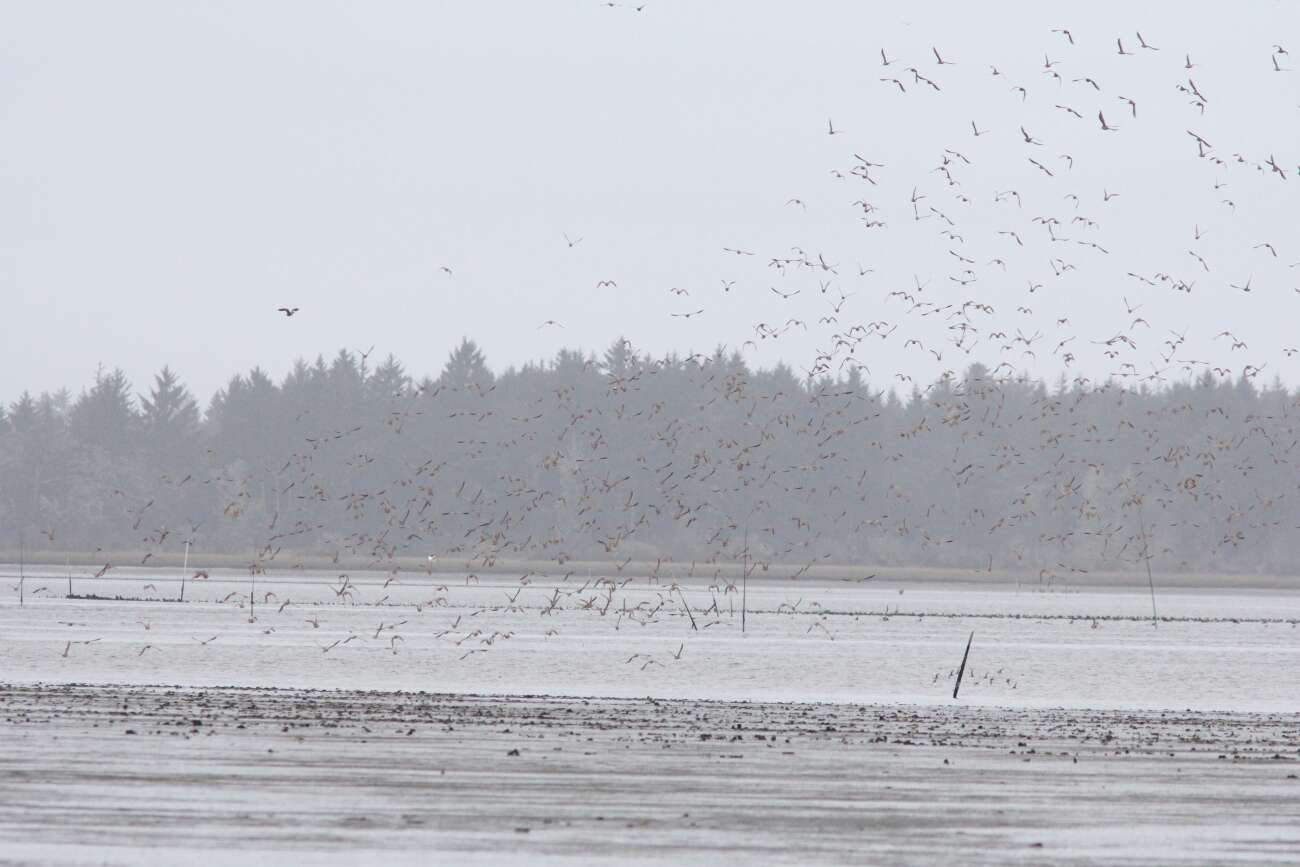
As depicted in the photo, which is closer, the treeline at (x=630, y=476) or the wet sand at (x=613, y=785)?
the wet sand at (x=613, y=785)

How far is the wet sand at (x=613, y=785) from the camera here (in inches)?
597

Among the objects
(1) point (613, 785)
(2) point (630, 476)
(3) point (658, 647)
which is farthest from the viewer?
(2) point (630, 476)

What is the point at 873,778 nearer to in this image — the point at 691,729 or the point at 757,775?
the point at 757,775

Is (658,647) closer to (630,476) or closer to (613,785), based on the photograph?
(613,785)

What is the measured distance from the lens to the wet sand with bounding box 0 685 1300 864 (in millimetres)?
15164

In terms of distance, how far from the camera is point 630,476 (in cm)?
13088

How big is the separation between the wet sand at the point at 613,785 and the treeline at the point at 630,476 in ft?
316

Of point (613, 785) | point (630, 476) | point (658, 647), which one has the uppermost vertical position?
point (630, 476)

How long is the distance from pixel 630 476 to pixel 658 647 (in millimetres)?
84419

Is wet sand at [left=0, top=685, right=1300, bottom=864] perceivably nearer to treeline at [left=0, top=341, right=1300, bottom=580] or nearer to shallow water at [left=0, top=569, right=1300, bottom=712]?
shallow water at [left=0, top=569, right=1300, bottom=712]

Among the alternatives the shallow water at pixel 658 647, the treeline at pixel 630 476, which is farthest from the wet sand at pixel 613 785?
the treeline at pixel 630 476

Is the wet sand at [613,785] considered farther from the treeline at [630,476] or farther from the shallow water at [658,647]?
the treeline at [630,476]

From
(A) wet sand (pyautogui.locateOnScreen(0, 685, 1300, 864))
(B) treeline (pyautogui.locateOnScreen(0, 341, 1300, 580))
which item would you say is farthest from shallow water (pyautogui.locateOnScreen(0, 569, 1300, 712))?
(B) treeline (pyautogui.locateOnScreen(0, 341, 1300, 580))

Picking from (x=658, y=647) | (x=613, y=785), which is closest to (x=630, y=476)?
(x=658, y=647)
